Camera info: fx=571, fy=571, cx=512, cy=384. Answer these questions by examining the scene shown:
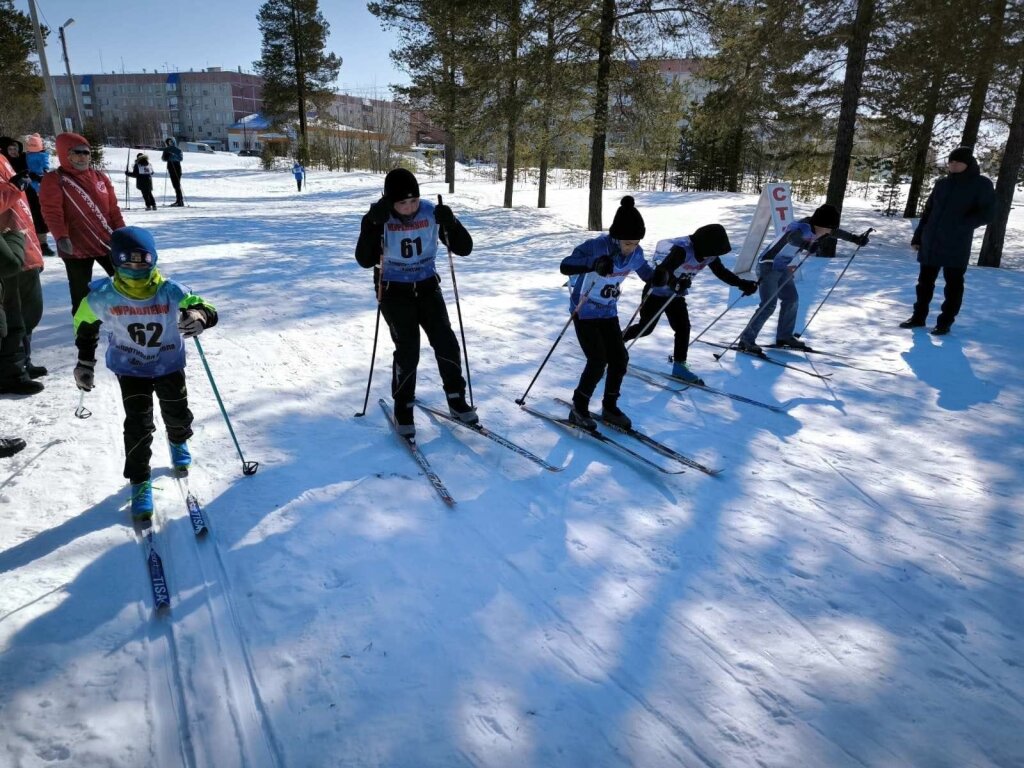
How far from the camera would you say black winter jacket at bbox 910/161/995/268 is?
6578 mm

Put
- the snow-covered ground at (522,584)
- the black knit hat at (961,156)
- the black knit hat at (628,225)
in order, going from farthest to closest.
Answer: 1. the black knit hat at (961,156)
2. the black knit hat at (628,225)
3. the snow-covered ground at (522,584)

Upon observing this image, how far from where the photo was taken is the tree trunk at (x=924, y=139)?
14094 millimetres

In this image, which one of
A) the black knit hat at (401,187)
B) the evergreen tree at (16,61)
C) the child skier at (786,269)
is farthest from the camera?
the evergreen tree at (16,61)

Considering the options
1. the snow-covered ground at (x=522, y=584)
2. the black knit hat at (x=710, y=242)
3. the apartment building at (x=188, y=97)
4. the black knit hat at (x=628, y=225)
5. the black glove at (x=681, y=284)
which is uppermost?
the apartment building at (x=188, y=97)

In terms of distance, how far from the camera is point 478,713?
2141 mm

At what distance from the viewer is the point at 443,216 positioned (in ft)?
13.1

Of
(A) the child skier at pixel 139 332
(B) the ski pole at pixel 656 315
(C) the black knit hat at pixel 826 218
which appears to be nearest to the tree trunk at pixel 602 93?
(C) the black knit hat at pixel 826 218

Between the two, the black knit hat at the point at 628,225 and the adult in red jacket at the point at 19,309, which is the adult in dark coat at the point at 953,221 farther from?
the adult in red jacket at the point at 19,309

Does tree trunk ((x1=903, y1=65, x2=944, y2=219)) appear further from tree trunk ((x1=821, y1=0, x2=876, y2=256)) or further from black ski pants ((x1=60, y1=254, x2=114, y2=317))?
black ski pants ((x1=60, y1=254, x2=114, y2=317))

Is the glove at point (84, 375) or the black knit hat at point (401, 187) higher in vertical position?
the black knit hat at point (401, 187)

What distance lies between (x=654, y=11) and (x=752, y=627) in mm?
14959

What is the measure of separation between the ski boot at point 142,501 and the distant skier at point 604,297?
2.85 metres

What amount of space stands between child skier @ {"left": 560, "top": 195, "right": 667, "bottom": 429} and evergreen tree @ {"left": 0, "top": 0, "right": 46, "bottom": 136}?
98.2 ft

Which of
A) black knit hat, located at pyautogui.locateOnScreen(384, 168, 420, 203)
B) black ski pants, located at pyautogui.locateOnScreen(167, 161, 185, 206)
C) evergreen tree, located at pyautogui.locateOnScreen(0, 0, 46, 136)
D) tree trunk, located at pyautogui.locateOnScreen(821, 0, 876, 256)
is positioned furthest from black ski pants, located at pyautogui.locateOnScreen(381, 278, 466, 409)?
evergreen tree, located at pyautogui.locateOnScreen(0, 0, 46, 136)
